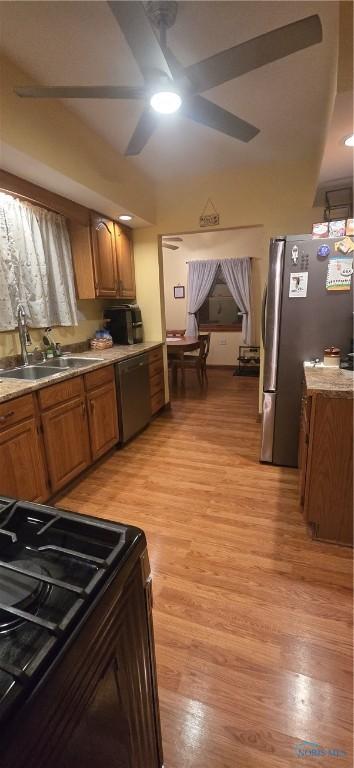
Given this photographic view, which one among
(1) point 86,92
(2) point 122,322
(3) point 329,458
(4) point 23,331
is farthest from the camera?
(2) point 122,322

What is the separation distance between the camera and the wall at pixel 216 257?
6180mm

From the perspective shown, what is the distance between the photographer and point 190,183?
360 cm

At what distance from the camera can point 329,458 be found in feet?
5.85

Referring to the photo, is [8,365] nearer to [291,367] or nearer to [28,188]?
[28,188]

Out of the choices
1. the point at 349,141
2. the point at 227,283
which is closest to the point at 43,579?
the point at 349,141

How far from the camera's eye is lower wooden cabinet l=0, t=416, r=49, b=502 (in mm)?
1836

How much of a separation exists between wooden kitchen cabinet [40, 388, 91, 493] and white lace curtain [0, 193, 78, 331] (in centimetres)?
78

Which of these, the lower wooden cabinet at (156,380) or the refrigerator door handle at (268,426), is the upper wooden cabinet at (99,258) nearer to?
the lower wooden cabinet at (156,380)

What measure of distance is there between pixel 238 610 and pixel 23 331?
7.64 ft

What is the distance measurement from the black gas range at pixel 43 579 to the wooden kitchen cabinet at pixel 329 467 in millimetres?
1402

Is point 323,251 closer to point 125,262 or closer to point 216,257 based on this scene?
point 125,262

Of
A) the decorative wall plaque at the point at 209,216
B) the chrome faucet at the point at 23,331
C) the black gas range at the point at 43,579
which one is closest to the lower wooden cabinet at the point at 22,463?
the chrome faucet at the point at 23,331

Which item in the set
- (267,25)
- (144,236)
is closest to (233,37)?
(267,25)

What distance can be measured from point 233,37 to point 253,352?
493cm
